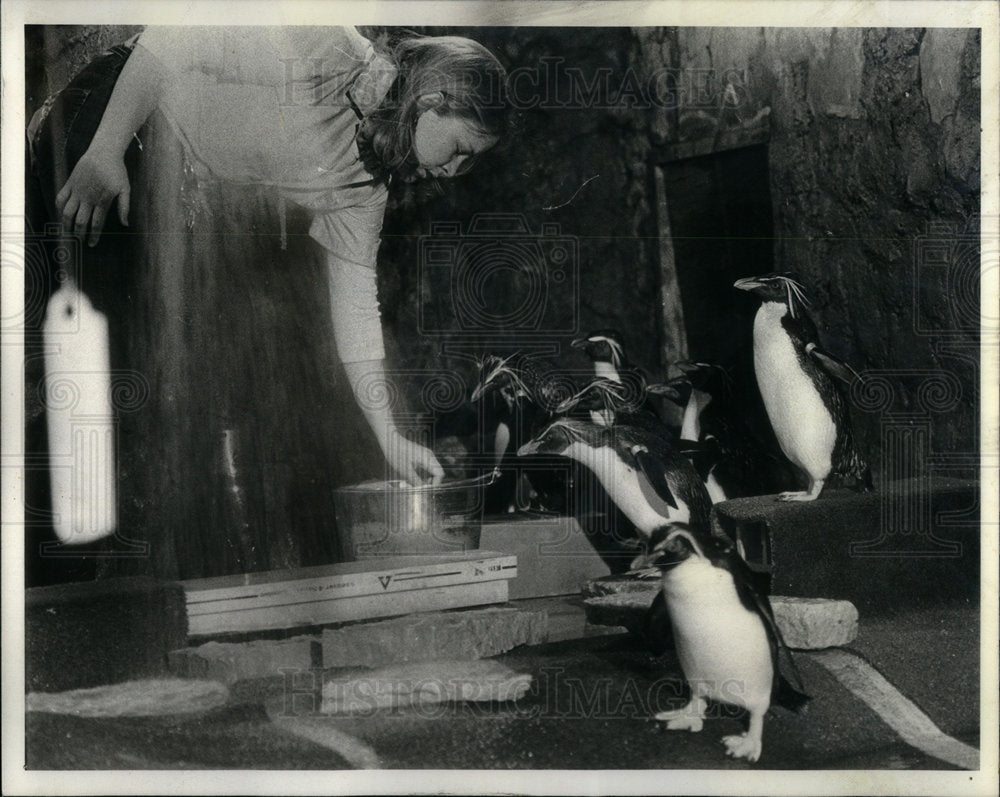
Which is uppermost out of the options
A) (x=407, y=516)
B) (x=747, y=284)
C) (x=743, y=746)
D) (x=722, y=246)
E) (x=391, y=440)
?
(x=722, y=246)

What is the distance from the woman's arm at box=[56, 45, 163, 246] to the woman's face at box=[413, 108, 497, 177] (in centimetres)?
85

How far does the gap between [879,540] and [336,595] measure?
1727 millimetres

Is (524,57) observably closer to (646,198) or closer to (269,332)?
(646,198)

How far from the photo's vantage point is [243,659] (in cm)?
327

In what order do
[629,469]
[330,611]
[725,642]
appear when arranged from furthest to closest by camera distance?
[629,469]
[330,611]
[725,642]

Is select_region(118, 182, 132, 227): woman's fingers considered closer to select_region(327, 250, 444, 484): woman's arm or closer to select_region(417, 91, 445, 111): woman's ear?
select_region(327, 250, 444, 484): woman's arm

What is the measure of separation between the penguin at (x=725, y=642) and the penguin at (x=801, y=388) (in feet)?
1.19

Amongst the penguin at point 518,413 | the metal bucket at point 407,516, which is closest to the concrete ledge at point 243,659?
the metal bucket at point 407,516

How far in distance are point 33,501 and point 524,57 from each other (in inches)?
83.8

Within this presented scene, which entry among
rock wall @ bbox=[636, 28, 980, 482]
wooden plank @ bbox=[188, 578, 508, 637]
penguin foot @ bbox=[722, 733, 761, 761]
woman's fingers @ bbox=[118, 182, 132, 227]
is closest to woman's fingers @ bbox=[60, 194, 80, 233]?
woman's fingers @ bbox=[118, 182, 132, 227]

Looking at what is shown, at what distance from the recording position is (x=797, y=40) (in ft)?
11.2

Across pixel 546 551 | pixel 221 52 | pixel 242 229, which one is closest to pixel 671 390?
pixel 546 551

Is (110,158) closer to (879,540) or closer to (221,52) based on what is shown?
(221,52)

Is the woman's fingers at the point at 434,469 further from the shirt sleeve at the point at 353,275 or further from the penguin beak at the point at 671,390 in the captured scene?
the penguin beak at the point at 671,390
